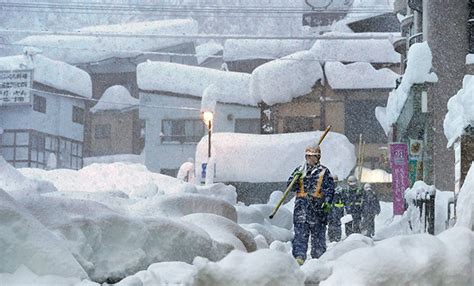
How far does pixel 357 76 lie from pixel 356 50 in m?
2.24

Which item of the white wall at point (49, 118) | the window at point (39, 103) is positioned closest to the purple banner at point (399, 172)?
the white wall at point (49, 118)

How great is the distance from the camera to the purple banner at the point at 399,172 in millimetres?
25042

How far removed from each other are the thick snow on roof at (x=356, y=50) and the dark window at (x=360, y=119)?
225 cm

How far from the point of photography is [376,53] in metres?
41.5

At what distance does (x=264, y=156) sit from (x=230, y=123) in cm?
663

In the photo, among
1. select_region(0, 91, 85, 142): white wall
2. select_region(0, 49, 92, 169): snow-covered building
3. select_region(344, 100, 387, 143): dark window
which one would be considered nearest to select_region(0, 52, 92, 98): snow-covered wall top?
select_region(0, 49, 92, 169): snow-covered building

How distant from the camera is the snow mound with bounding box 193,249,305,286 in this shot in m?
4.33

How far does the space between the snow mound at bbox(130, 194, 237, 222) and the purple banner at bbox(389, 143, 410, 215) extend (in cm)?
1511

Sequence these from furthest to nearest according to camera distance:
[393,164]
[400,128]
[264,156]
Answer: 1. [264,156]
2. [400,128]
3. [393,164]

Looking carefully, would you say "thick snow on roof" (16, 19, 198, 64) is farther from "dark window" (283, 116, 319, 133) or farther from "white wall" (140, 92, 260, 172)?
"dark window" (283, 116, 319, 133)

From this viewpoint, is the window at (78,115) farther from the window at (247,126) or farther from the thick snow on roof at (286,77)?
the thick snow on roof at (286,77)

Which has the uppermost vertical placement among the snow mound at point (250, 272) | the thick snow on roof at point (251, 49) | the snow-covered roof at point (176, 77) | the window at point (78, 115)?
the thick snow on roof at point (251, 49)

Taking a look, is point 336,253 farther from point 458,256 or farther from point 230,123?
point 230,123

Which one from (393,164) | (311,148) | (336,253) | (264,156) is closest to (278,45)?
(264,156)
